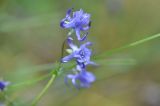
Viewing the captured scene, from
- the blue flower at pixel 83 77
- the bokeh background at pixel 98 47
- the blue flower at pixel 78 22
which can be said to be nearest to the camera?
the blue flower at pixel 78 22

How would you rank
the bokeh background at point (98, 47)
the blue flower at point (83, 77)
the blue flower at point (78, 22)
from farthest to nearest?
1. the bokeh background at point (98, 47)
2. the blue flower at point (83, 77)
3. the blue flower at point (78, 22)

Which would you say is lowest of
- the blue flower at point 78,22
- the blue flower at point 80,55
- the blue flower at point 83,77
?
the blue flower at point 83,77

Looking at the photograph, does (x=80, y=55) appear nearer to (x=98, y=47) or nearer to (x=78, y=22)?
(x=78, y=22)

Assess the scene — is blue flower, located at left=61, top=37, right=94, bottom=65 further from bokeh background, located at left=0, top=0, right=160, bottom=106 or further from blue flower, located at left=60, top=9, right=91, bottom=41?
bokeh background, located at left=0, top=0, right=160, bottom=106

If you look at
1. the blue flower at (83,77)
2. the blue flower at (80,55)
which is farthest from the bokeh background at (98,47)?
the blue flower at (80,55)

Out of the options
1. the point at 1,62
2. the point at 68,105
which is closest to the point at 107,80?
the point at 68,105

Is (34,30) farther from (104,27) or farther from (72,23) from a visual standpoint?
(72,23)

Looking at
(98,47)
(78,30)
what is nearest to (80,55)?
(78,30)

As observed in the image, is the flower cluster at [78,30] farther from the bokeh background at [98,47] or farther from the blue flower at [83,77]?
the bokeh background at [98,47]

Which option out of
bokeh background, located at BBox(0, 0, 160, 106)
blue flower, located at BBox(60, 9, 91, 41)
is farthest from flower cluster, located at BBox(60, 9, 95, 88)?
bokeh background, located at BBox(0, 0, 160, 106)
